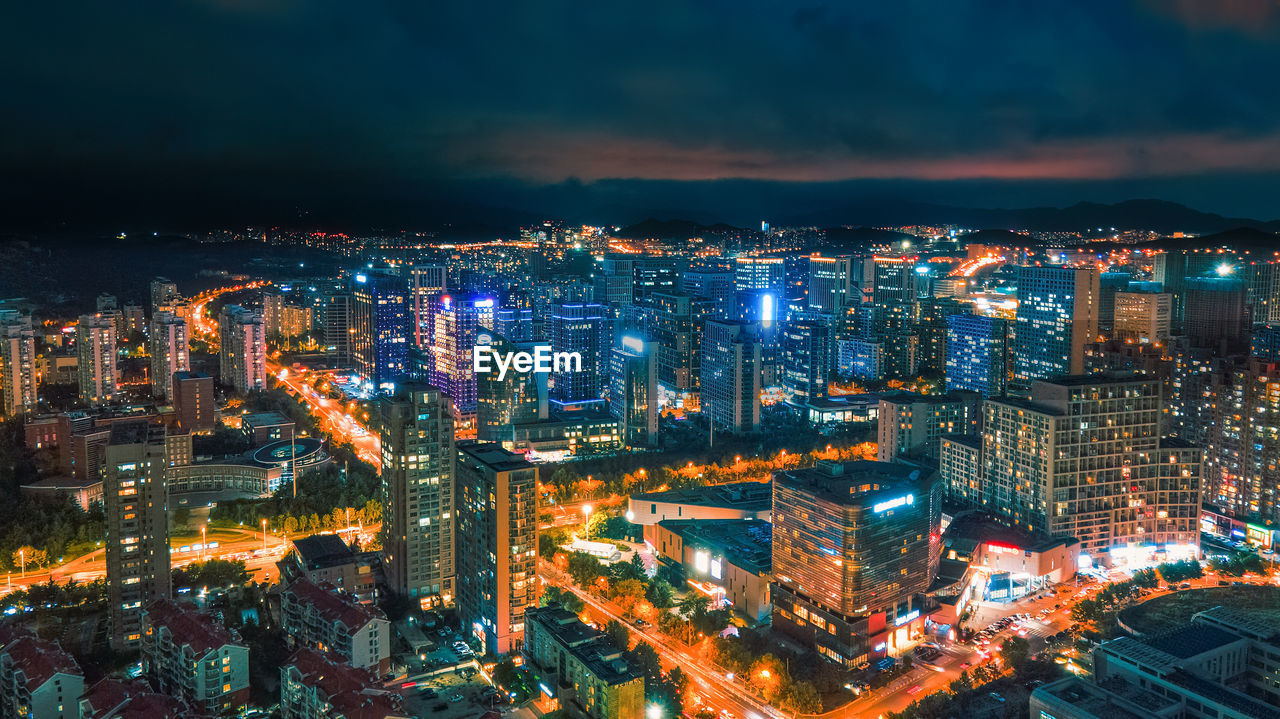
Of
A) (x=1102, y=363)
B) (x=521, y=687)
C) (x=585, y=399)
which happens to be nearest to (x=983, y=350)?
(x=1102, y=363)

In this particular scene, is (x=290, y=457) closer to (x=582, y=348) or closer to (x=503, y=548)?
(x=503, y=548)

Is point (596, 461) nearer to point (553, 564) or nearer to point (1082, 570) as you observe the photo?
point (553, 564)

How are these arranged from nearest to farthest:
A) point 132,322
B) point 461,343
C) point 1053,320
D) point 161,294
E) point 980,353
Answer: point 1053,320 < point 461,343 < point 980,353 < point 132,322 < point 161,294

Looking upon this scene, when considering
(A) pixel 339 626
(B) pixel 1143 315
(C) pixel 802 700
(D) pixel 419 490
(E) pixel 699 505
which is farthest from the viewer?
(B) pixel 1143 315

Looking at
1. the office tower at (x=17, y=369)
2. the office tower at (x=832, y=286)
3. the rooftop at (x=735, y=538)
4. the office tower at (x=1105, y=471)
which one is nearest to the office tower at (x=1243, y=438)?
the office tower at (x=1105, y=471)

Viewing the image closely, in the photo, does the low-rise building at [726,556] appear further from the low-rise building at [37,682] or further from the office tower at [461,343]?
the office tower at [461,343]

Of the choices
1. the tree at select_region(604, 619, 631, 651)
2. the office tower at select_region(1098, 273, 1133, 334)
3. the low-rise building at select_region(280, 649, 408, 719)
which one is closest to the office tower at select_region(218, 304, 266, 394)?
the tree at select_region(604, 619, 631, 651)

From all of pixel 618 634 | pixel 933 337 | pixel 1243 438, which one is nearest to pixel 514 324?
pixel 933 337
